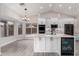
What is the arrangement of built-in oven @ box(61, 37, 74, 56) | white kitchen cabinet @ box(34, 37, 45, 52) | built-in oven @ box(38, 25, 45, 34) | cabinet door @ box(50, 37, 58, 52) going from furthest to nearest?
cabinet door @ box(50, 37, 58, 52)
white kitchen cabinet @ box(34, 37, 45, 52)
built-in oven @ box(38, 25, 45, 34)
built-in oven @ box(61, 37, 74, 56)

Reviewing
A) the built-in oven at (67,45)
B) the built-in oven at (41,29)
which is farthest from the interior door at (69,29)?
the built-in oven at (41,29)

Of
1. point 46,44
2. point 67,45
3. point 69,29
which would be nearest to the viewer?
point 67,45

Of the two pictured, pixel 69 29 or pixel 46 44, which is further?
pixel 46 44

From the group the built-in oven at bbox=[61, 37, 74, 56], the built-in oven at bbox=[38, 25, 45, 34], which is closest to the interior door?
the built-in oven at bbox=[61, 37, 74, 56]

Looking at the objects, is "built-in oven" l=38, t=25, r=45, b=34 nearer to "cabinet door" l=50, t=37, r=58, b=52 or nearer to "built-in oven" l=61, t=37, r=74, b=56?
"cabinet door" l=50, t=37, r=58, b=52

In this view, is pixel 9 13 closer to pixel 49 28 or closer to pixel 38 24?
pixel 38 24

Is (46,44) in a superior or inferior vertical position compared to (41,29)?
inferior

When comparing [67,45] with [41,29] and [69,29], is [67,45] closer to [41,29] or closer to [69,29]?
[69,29]

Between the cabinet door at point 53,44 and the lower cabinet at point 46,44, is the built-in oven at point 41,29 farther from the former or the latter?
the cabinet door at point 53,44

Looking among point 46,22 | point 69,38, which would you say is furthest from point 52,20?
point 69,38

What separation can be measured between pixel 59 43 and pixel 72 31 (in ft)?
1.97

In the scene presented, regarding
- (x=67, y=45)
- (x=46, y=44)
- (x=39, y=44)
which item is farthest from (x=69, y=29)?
(x=39, y=44)

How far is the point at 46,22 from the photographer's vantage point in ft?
12.5

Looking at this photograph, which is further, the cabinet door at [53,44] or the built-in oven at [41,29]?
the cabinet door at [53,44]
